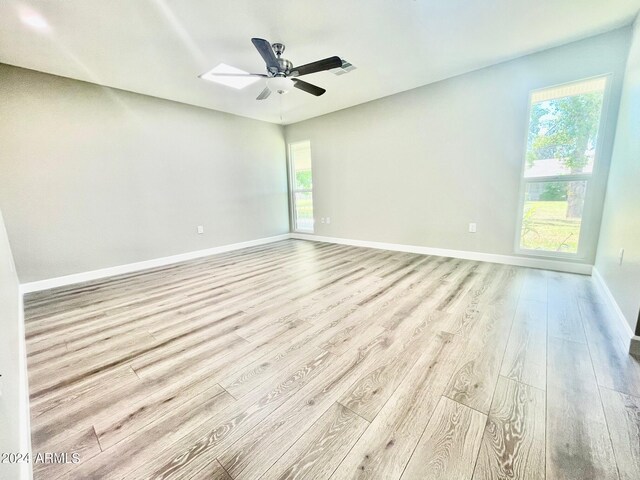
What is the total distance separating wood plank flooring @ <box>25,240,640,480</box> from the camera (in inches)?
39.1

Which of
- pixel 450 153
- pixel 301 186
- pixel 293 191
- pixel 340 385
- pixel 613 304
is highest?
pixel 450 153

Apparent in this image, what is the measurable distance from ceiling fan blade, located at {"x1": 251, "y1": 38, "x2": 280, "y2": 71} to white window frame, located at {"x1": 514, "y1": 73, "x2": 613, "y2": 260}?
3050 millimetres

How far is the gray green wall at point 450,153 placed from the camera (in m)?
2.86

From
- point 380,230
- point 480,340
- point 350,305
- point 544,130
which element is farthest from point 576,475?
point 380,230

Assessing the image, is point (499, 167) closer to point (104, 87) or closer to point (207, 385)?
point (207, 385)

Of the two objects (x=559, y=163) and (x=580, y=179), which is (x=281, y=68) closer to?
(x=559, y=163)

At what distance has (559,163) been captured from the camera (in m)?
3.00

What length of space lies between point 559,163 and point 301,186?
4.34m

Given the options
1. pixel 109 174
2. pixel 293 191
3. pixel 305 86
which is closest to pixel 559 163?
pixel 305 86

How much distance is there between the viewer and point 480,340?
175 cm

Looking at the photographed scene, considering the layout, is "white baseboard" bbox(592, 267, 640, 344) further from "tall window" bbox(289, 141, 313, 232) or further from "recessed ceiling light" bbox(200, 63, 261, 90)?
"tall window" bbox(289, 141, 313, 232)

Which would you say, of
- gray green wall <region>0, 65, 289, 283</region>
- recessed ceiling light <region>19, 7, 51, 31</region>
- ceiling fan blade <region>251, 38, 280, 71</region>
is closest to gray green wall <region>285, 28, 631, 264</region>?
ceiling fan blade <region>251, 38, 280, 71</region>

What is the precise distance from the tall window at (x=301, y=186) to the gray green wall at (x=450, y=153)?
1.61ft

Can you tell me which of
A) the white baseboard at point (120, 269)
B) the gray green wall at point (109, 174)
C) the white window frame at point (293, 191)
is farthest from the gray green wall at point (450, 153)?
the white baseboard at point (120, 269)
